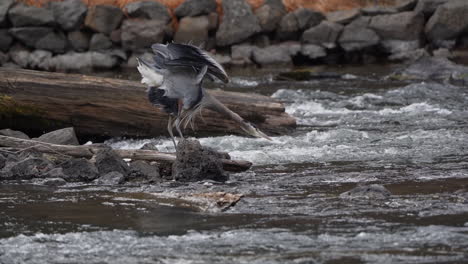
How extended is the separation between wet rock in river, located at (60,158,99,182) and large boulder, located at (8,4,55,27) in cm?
1750

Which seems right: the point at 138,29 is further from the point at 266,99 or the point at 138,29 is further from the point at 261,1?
the point at 266,99

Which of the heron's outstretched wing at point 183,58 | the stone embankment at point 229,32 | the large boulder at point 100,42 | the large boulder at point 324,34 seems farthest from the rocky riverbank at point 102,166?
the large boulder at point 100,42

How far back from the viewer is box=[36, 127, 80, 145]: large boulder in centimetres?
1052

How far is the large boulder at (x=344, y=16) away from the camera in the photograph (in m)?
25.7

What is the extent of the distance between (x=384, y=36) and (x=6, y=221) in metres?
19.1

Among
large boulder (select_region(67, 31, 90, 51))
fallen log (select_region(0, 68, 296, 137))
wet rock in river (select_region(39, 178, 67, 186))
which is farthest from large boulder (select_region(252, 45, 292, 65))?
wet rock in river (select_region(39, 178, 67, 186))

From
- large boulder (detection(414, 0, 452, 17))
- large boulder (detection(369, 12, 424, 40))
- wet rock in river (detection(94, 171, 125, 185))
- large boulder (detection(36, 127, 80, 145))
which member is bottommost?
wet rock in river (detection(94, 171, 125, 185))

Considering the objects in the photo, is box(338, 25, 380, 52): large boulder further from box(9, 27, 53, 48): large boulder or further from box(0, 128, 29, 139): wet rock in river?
box(0, 128, 29, 139): wet rock in river

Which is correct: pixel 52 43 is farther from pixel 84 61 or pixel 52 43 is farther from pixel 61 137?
pixel 61 137

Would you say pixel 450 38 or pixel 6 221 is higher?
pixel 450 38

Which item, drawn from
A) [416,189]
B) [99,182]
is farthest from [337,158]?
[99,182]

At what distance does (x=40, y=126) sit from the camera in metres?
11.5

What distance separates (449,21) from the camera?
2475 cm

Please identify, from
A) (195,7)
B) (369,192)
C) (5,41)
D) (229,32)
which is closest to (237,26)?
(229,32)
